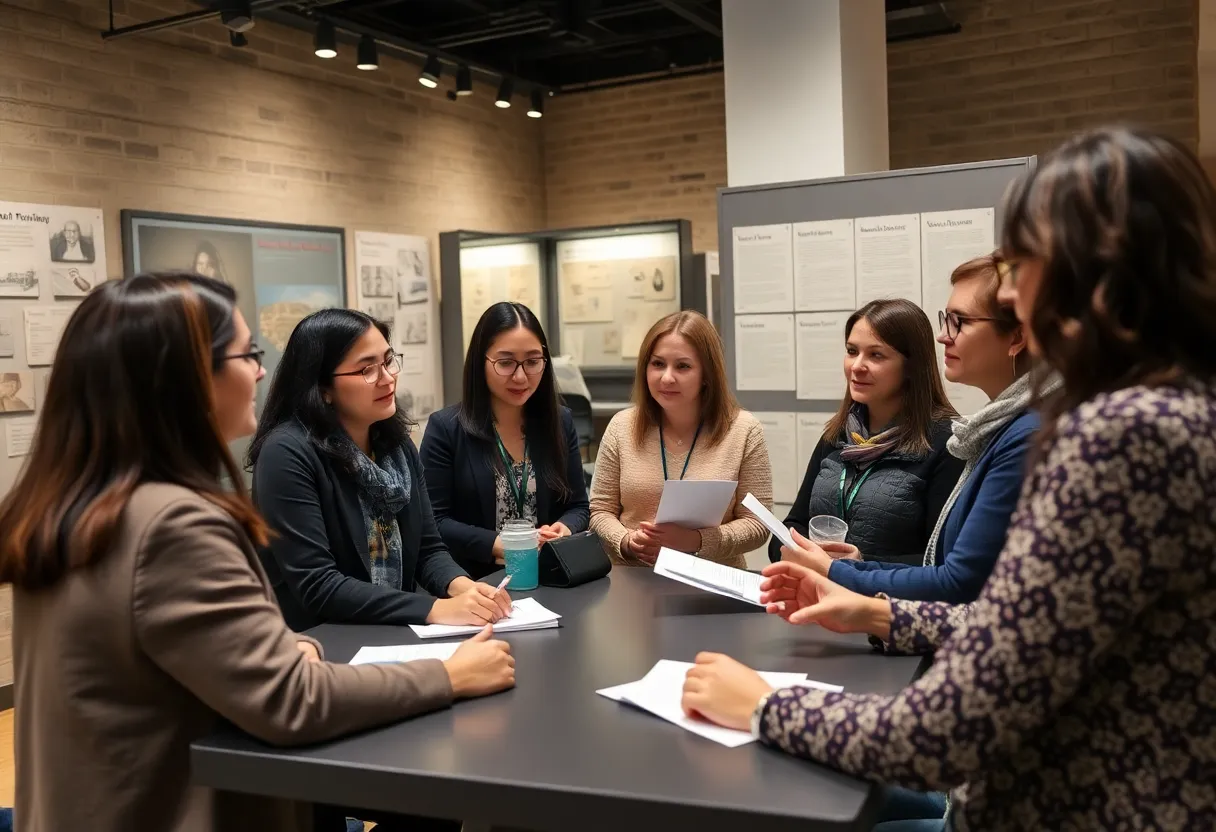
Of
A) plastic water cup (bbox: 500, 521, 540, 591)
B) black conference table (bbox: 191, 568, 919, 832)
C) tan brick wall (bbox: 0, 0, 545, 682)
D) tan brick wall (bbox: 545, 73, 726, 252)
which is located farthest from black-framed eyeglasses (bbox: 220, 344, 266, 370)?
tan brick wall (bbox: 545, 73, 726, 252)

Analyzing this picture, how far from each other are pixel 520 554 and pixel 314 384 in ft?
1.92

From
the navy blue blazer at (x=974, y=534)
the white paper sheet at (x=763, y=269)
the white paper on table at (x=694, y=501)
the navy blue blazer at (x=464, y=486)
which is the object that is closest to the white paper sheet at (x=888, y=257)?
the white paper sheet at (x=763, y=269)

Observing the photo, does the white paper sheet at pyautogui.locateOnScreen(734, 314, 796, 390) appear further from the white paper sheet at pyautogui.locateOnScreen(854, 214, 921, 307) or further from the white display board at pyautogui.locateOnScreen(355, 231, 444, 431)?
the white display board at pyautogui.locateOnScreen(355, 231, 444, 431)

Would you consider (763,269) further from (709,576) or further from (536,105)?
(536,105)

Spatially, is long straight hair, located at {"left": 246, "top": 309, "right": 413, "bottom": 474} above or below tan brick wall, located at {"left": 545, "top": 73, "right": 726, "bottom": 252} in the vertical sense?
below

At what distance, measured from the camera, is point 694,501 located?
7.64 ft

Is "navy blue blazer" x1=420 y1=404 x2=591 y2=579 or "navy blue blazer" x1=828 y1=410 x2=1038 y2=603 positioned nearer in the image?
"navy blue blazer" x1=828 y1=410 x2=1038 y2=603

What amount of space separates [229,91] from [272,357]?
1440 mm

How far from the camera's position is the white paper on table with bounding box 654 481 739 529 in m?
2.27

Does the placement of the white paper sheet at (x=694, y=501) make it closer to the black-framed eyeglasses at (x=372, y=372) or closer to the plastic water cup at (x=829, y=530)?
the plastic water cup at (x=829, y=530)

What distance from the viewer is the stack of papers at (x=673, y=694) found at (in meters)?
1.32

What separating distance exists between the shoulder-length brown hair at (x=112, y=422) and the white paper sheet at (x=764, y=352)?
2.94m

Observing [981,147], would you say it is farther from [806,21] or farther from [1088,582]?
[1088,582]

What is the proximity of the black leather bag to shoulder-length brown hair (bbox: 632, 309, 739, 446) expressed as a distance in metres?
0.66
